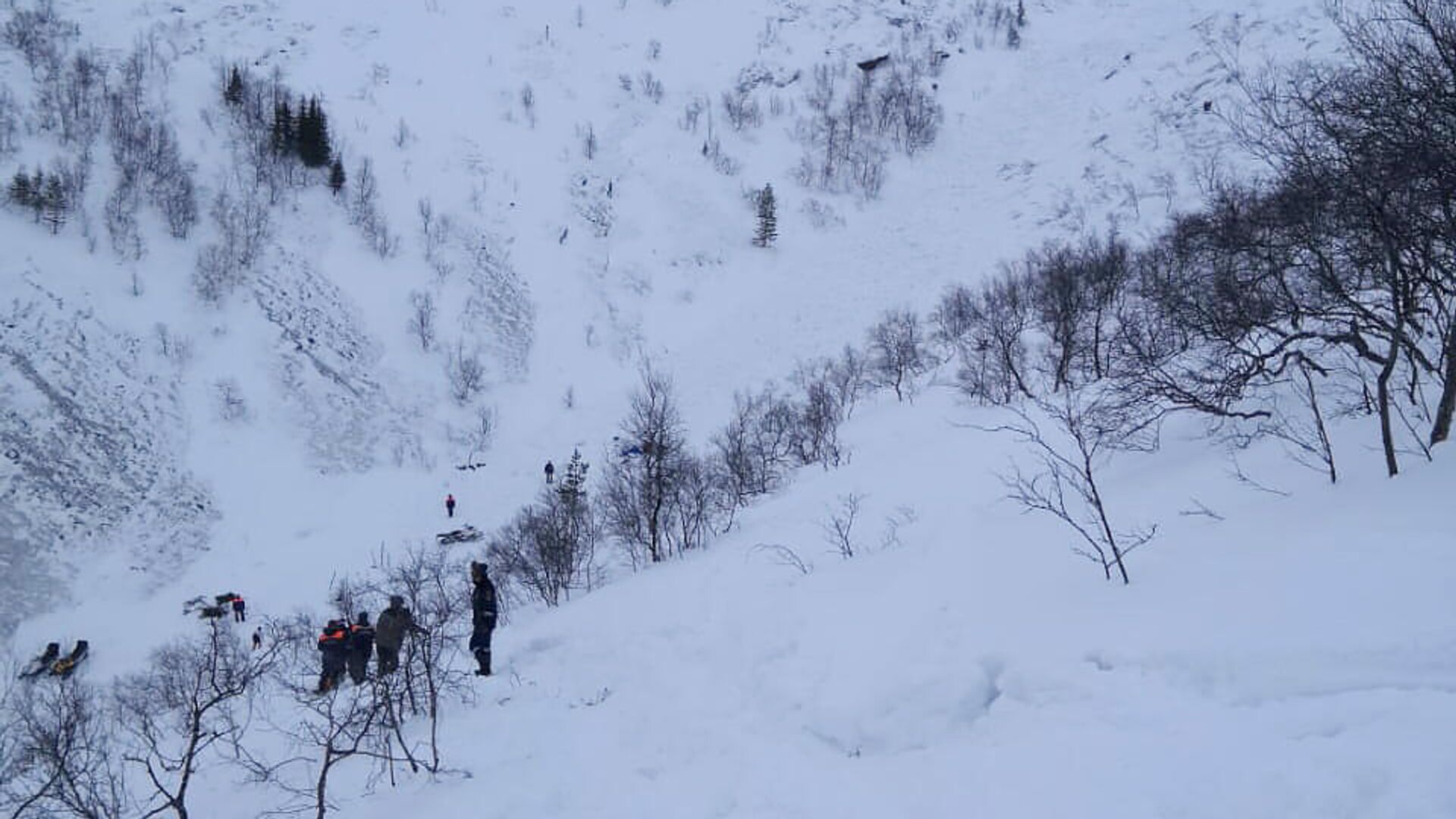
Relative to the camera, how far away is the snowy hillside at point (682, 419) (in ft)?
13.8

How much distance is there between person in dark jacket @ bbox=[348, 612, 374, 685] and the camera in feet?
28.4

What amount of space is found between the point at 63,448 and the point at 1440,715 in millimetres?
31586

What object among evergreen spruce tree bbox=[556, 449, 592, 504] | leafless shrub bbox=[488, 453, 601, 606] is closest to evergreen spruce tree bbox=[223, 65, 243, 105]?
evergreen spruce tree bbox=[556, 449, 592, 504]

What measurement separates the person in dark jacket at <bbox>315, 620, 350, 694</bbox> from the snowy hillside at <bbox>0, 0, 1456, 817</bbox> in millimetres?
490

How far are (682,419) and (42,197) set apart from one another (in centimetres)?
2607

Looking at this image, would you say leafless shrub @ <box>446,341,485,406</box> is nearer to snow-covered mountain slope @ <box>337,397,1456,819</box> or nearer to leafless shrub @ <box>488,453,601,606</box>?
leafless shrub @ <box>488,453,601,606</box>

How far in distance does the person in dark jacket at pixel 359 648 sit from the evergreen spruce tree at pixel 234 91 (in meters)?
40.0

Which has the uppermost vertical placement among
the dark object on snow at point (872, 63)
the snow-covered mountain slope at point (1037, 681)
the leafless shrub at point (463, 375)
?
the dark object on snow at point (872, 63)

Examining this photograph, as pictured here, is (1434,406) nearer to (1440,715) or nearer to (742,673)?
(1440,715)

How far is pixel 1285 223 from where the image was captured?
6.89 meters

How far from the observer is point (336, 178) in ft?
117

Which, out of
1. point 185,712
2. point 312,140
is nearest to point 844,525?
point 185,712

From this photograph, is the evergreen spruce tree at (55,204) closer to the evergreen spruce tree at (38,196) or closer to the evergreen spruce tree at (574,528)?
the evergreen spruce tree at (38,196)

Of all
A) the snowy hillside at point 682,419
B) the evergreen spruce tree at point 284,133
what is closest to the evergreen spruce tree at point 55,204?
the snowy hillside at point 682,419
